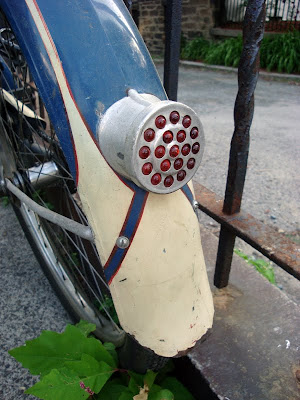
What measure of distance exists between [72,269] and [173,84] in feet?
3.02

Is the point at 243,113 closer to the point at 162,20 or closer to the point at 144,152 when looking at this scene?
the point at 144,152

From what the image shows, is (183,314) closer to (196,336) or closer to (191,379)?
(196,336)

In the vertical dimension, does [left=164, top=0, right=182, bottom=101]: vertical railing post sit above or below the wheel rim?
above

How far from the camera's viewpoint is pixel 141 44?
→ 910 mm

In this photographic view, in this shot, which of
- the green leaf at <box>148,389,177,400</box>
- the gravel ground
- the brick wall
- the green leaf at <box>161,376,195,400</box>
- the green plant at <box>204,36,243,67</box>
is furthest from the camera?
the brick wall

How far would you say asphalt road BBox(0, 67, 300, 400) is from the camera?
1.58 meters

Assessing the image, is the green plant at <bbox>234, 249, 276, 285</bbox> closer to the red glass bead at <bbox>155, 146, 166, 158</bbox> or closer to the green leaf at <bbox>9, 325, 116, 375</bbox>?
the green leaf at <bbox>9, 325, 116, 375</bbox>

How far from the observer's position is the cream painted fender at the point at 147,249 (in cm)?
85

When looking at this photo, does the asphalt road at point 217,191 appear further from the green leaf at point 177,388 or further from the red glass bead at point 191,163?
the red glass bead at point 191,163

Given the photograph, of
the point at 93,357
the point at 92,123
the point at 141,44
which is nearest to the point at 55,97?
the point at 92,123

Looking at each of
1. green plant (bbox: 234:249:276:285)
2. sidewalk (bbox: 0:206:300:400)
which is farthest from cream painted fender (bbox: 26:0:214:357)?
green plant (bbox: 234:249:276:285)

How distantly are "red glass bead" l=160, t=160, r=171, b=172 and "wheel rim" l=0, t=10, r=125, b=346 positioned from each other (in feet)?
2.48

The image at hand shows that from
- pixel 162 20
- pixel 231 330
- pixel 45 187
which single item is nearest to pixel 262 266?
pixel 231 330

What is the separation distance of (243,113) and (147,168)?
1.66ft
